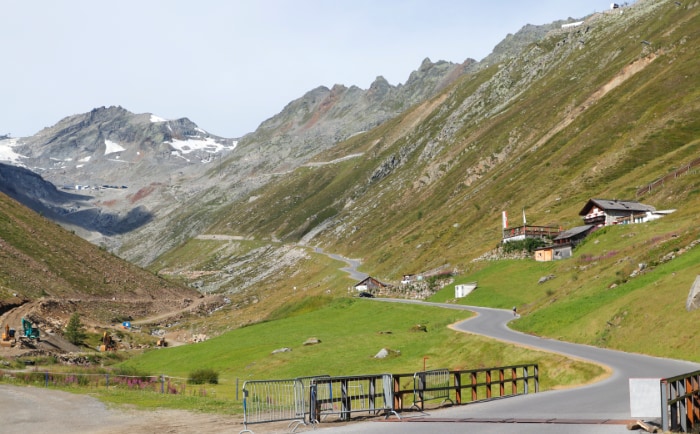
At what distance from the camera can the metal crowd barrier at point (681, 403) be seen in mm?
20250

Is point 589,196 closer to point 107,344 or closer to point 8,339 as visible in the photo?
point 107,344

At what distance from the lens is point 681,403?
2095 centimetres

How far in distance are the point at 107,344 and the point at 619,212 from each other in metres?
70.9

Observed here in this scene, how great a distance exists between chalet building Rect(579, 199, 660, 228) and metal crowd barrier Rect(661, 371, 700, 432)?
74.9 metres

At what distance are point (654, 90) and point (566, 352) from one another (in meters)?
121

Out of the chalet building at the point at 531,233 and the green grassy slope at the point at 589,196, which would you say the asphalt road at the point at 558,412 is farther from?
the chalet building at the point at 531,233

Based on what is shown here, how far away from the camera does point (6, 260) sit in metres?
114

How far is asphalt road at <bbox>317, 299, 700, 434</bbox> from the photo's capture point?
73.3 ft

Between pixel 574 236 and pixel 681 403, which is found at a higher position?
pixel 574 236

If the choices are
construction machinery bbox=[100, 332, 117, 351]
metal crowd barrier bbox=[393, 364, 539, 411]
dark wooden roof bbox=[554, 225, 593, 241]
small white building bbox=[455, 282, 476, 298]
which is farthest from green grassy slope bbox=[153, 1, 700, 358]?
construction machinery bbox=[100, 332, 117, 351]

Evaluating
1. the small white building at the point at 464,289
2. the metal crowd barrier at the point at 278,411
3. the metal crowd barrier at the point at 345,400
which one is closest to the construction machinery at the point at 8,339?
the small white building at the point at 464,289

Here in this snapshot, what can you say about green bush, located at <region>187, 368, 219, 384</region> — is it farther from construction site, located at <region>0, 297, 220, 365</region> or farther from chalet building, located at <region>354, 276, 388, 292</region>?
chalet building, located at <region>354, 276, 388, 292</region>

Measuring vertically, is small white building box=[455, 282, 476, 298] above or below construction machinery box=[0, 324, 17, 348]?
above

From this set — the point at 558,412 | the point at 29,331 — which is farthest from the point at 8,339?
the point at 558,412
